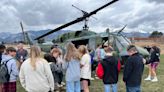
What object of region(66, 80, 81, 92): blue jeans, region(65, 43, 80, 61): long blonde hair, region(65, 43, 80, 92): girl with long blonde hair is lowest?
→ region(66, 80, 81, 92): blue jeans

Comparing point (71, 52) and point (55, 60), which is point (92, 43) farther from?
point (71, 52)

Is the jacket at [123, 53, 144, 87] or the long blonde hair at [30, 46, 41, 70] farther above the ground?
the long blonde hair at [30, 46, 41, 70]

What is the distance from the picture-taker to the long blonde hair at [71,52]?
9.09m

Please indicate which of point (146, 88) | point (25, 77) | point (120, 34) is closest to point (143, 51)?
point (120, 34)

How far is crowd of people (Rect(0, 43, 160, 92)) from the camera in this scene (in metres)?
7.01

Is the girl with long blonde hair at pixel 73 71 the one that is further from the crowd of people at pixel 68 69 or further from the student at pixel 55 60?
the student at pixel 55 60

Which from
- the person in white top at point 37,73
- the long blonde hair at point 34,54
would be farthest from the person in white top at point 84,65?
the long blonde hair at point 34,54

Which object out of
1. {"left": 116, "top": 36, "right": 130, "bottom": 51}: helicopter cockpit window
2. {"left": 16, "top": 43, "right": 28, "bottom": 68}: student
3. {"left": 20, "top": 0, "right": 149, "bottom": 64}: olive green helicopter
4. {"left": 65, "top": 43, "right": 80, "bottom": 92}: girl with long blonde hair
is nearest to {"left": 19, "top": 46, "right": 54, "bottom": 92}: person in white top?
{"left": 65, "top": 43, "right": 80, "bottom": 92}: girl with long blonde hair

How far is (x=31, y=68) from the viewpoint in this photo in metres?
6.99

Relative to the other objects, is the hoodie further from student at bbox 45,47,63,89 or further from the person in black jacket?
the person in black jacket

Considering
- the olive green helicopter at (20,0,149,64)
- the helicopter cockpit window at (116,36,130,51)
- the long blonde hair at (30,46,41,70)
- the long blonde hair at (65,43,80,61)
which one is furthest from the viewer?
the helicopter cockpit window at (116,36,130,51)

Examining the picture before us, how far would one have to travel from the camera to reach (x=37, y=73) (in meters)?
6.98

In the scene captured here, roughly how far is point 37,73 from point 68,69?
8.39ft

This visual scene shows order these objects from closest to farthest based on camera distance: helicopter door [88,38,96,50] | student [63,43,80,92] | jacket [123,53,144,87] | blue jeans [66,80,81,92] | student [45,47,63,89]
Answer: jacket [123,53,144,87] → student [63,43,80,92] → blue jeans [66,80,81,92] → student [45,47,63,89] → helicopter door [88,38,96,50]
